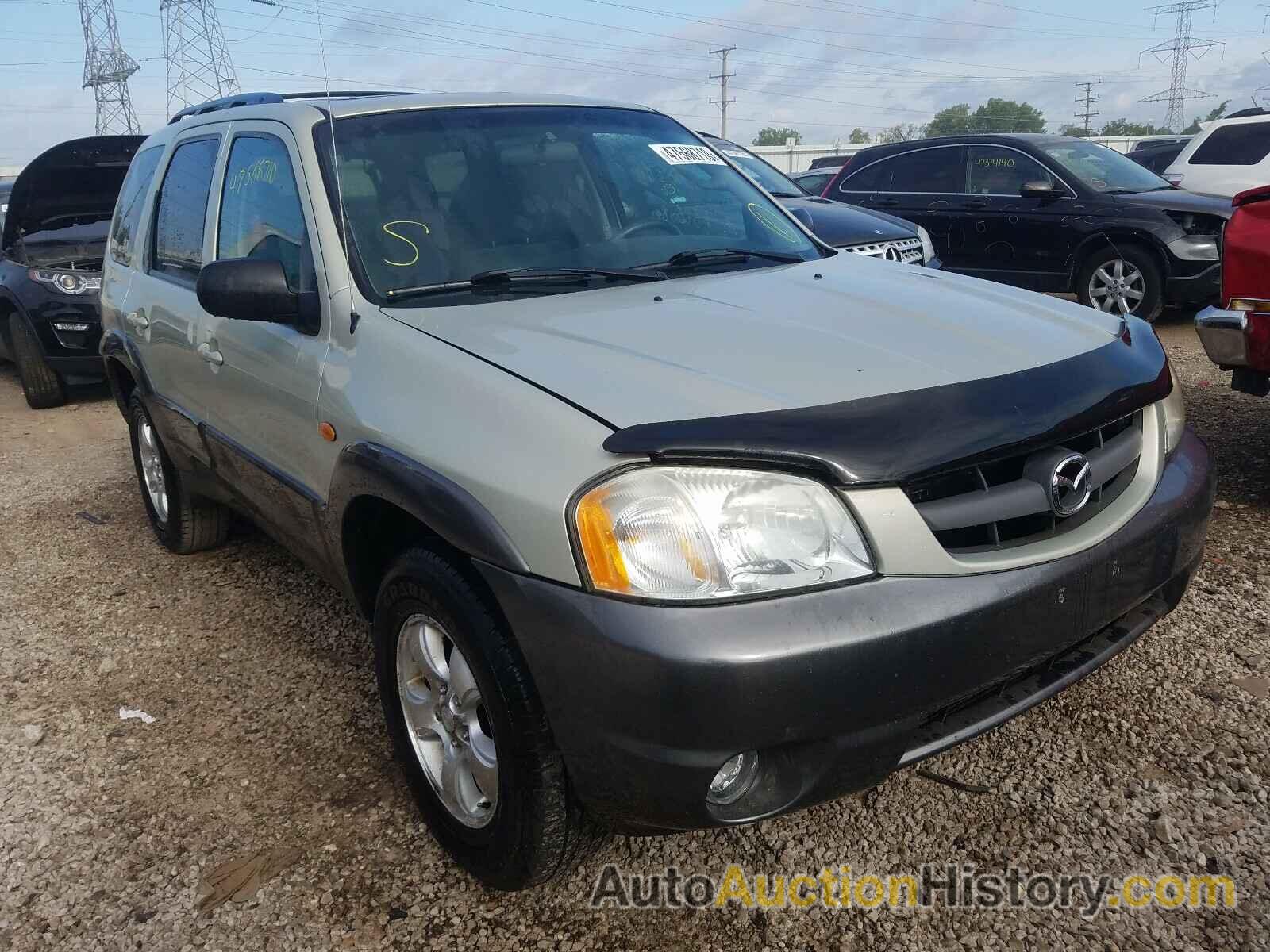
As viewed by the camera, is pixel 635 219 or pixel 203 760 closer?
pixel 203 760

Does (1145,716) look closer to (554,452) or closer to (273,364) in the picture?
(554,452)

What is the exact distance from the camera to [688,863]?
7.43 ft

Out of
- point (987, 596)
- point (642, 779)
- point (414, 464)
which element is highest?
point (414, 464)

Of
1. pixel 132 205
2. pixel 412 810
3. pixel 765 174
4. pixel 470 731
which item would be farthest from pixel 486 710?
pixel 765 174

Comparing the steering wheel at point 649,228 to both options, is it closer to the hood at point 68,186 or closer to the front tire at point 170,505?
the front tire at point 170,505

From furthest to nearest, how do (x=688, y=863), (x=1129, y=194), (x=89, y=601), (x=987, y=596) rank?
(x=1129, y=194)
(x=89, y=601)
(x=688, y=863)
(x=987, y=596)

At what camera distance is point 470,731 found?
7.00 ft

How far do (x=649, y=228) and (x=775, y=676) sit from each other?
5.67 ft

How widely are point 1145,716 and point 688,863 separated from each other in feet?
4.36

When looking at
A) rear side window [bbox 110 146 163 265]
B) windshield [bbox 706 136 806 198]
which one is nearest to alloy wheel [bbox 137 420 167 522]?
rear side window [bbox 110 146 163 265]

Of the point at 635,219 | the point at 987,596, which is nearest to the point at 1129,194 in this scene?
the point at 635,219

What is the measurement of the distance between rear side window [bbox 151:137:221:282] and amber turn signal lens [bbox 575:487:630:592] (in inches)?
90.6

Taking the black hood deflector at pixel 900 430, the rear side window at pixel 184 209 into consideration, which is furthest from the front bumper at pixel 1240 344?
the rear side window at pixel 184 209

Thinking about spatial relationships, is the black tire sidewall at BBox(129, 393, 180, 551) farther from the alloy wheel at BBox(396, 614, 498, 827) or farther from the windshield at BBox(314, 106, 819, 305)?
the alloy wheel at BBox(396, 614, 498, 827)
